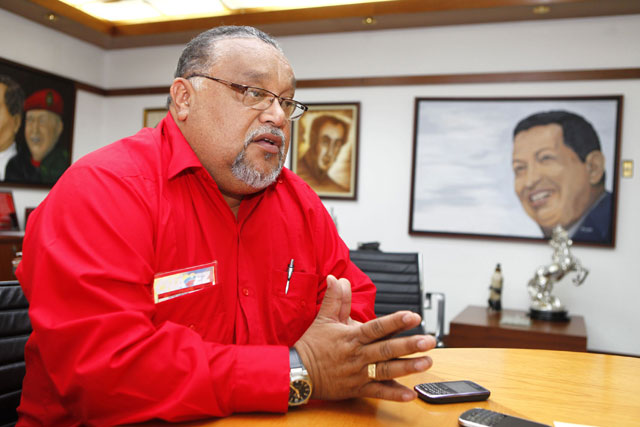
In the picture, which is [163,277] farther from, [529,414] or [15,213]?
[15,213]

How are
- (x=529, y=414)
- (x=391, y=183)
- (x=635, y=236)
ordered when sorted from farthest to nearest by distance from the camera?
(x=391, y=183) → (x=635, y=236) → (x=529, y=414)

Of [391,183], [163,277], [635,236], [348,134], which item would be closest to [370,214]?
[391,183]

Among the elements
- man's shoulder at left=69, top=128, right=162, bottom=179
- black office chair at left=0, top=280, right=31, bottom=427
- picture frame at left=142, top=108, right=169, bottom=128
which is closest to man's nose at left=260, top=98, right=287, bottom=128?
man's shoulder at left=69, top=128, right=162, bottom=179

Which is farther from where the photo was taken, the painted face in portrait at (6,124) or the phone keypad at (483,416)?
the painted face in portrait at (6,124)

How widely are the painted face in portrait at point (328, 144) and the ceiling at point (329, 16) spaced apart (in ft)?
3.00

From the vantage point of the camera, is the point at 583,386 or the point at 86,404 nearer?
the point at 86,404

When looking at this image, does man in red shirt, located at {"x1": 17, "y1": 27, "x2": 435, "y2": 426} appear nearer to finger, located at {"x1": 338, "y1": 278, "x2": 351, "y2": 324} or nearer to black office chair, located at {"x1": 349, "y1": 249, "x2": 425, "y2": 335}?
finger, located at {"x1": 338, "y1": 278, "x2": 351, "y2": 324}

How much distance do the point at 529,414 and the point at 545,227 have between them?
3.32 m

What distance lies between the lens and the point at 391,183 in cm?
460

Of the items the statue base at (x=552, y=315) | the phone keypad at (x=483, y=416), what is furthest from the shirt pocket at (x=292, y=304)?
the statue base at (x=552, y=315)

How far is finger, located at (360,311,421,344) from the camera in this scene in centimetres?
92

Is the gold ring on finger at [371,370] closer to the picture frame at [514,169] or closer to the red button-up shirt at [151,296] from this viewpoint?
the red button-up shirt at [151,296]

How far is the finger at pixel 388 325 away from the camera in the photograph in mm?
917

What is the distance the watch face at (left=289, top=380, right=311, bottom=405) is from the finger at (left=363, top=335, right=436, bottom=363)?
0.13 meters
